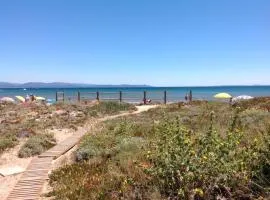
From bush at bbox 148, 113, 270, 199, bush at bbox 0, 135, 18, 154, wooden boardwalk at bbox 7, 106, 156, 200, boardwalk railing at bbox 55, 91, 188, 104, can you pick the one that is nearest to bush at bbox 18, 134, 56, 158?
wooden boardwalk at bbox 7, 106, 156, 200

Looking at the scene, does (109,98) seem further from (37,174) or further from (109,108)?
(37,174)

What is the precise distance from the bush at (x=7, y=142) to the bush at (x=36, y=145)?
78 centimetres

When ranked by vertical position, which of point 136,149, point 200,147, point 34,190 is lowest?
point 34,190

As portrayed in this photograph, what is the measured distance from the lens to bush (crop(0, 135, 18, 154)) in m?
16.1

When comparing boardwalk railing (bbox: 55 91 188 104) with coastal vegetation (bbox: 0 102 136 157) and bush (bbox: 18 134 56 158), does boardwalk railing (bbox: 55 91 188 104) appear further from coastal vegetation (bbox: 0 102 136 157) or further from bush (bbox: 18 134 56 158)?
bush (bbox: 18 134 56 158)

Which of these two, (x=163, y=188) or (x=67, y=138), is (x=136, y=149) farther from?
(x=67, y=138)

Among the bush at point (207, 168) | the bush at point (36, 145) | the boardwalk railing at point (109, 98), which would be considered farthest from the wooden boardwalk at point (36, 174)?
the boardwalk railing at point (109, 98)

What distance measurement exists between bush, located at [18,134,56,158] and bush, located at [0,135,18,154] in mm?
775

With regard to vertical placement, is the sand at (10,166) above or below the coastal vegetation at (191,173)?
below

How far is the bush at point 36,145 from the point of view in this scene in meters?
15.2

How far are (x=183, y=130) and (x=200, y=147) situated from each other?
521 mm

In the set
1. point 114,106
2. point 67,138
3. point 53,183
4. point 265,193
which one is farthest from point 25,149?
point 114,106

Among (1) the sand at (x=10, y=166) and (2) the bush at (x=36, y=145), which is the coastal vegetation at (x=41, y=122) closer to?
(2) the bush at (x=36, y=145)

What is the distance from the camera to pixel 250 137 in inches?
425
